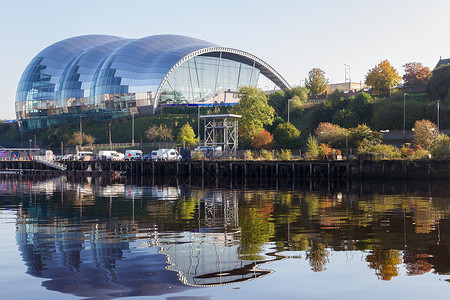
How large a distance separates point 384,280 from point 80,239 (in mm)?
11199

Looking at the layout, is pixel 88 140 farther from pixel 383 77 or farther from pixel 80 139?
pixel 383 77

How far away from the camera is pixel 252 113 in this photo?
8762 centimetres

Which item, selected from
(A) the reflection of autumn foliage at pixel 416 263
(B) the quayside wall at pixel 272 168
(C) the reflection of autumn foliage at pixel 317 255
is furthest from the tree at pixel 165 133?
(A) the reflection of autumn foliage at pixel 416 263

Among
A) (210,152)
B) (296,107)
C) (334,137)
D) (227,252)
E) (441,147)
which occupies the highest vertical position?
(296,107)

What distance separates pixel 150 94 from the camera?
382ft

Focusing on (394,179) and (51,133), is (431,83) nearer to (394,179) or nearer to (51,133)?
(394,179)

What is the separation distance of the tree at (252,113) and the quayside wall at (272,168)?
1686cm

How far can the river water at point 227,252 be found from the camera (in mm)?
12883

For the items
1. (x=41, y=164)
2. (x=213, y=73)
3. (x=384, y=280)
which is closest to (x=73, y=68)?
(x=213, y=73)

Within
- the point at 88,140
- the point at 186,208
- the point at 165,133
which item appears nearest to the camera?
the point at 186,208

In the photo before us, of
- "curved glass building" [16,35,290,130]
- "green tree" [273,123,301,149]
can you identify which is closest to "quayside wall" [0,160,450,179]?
"green tree" [273,123,301,149]

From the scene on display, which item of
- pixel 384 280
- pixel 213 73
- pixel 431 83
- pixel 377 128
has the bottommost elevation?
pixel 384 280

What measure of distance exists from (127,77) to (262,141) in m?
51.1

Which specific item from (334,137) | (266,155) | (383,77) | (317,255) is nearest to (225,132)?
(266,155)
